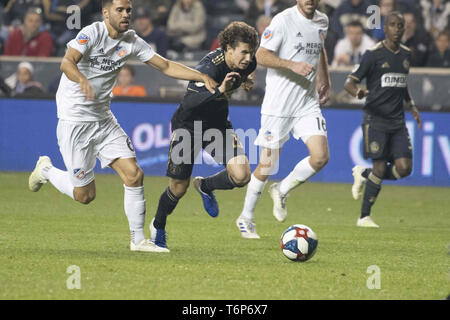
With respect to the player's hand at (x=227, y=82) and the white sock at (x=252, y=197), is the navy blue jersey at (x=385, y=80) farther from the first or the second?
the player's hand at (x=227, y=82)

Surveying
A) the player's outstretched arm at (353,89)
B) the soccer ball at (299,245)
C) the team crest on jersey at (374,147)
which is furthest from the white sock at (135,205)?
the team crest on jersey at (374,147)

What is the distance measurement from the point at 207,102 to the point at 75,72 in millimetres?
1416

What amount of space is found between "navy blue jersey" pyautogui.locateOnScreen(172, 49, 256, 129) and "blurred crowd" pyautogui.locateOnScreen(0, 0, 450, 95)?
731cm

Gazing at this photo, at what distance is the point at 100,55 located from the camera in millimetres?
7598

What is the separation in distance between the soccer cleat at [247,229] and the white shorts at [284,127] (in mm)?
775

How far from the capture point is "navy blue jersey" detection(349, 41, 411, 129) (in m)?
10.7

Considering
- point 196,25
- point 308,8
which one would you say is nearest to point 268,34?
point 308,8

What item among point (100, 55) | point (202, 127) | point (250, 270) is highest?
point (100, 55)

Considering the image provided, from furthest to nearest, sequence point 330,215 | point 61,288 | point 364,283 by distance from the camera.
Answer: point 330,215
point 364,283
point 61,288

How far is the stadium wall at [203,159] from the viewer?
14625 millimetres

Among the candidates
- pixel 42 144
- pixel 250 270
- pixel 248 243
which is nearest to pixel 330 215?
pixel 248 243

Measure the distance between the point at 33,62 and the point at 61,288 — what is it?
10173mm

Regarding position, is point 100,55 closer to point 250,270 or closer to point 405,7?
point 250,270

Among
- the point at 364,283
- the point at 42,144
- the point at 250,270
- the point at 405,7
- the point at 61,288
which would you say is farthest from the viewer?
the point at 405,7
